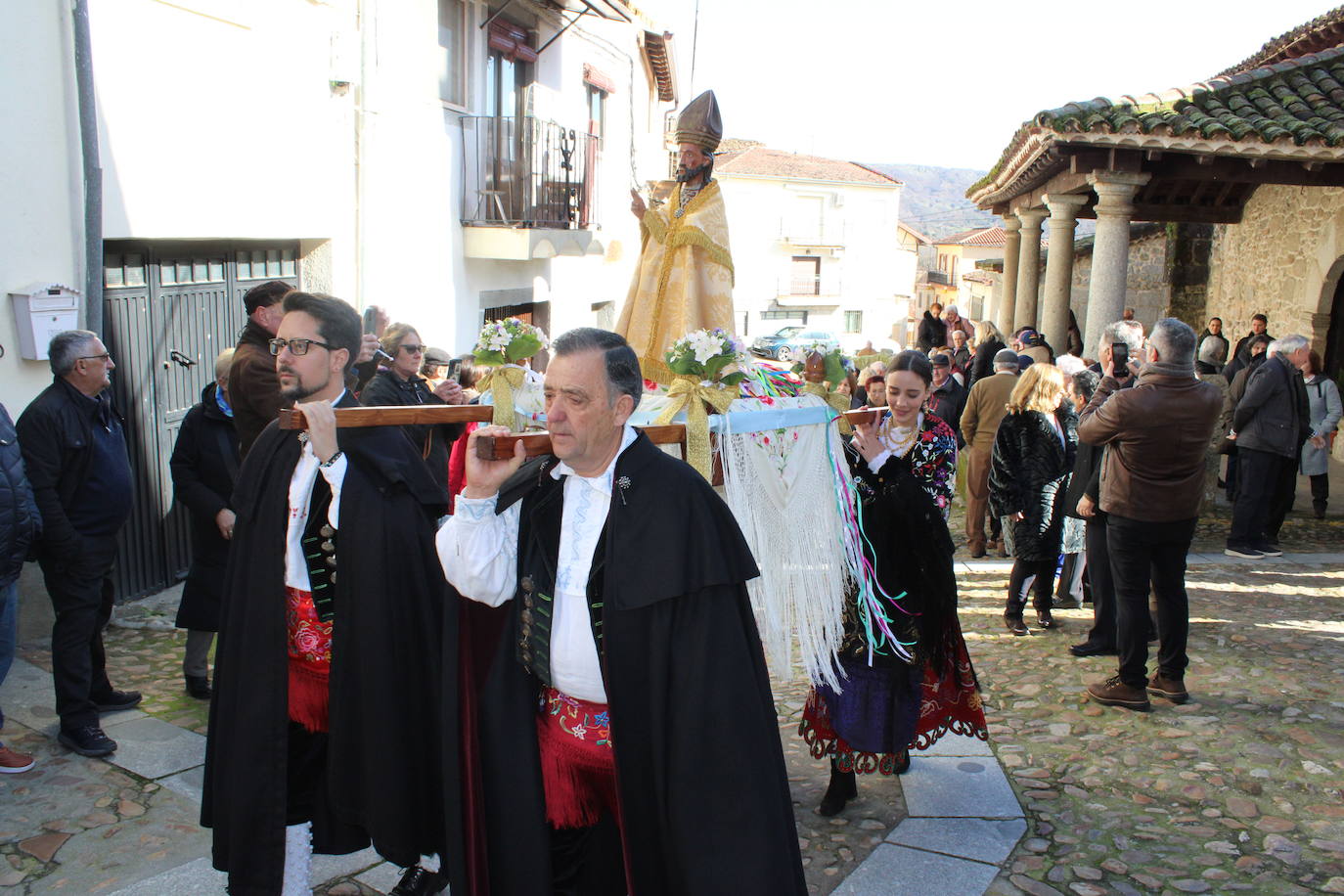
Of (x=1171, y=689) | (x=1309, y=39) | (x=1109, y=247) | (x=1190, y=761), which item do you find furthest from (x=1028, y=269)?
(x=1190, y=761)

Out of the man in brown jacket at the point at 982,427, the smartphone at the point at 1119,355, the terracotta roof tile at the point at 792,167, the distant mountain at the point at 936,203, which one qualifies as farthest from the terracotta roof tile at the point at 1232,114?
A: the distant mountain at the point at 936,203

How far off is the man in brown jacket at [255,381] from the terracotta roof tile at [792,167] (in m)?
42.3

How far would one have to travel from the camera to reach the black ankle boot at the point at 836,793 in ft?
13.6

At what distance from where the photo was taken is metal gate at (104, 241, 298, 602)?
6848mm

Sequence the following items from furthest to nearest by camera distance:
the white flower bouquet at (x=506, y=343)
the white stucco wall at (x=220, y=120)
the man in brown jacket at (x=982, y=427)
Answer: the man in brown jacket at (x=982, y=427)
the white stucco wall at (x=220, y=120)
the white flower bouquet at (x=506, y=343)

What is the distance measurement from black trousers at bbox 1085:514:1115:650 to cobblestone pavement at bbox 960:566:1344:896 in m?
0.18

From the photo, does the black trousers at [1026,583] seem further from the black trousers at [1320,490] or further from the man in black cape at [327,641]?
the black trousers at [1320,490]

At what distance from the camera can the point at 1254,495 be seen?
853 centimetres

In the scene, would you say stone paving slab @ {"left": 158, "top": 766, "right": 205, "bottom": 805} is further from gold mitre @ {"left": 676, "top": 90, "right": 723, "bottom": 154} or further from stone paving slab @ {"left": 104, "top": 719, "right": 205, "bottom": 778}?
gold mitre @ {"left": 676, "top": 90, "right": 723, "bottom": 154}

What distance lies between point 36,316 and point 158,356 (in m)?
1.33

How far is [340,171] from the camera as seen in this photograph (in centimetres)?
916

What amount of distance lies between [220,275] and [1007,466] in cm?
586

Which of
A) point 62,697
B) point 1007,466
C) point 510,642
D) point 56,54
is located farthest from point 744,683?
point 56,54

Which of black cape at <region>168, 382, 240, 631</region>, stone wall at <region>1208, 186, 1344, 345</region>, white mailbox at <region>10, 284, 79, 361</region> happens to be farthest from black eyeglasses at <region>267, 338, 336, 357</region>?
stone wall at <region>1208, 186, 1344, 345</region>
